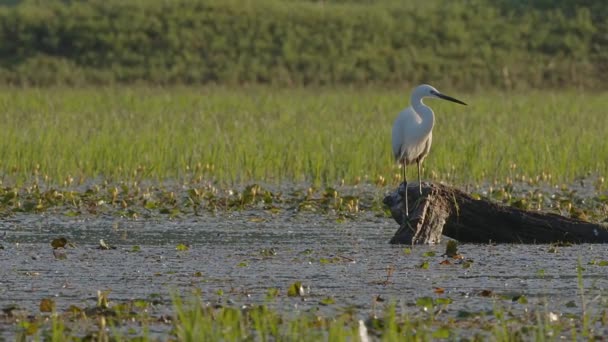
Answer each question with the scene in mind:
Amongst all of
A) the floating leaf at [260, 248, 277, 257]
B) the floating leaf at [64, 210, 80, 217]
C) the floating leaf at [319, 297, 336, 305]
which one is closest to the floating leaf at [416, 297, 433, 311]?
the floating leaf at [319, 297, 336, 305]

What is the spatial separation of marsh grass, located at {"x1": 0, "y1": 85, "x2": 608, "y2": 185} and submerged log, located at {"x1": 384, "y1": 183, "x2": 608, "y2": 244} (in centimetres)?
379

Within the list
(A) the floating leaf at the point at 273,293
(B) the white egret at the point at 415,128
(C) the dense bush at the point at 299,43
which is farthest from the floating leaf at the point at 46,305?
(C) the dense bush at the point at 299,43

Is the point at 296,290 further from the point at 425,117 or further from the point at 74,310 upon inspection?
the point at 425,117

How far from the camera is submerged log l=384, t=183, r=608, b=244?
A: 30.3 ft

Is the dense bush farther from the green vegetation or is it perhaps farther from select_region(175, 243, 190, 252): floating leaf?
the green vegetation

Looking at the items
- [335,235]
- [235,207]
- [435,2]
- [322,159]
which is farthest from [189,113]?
[435,2]

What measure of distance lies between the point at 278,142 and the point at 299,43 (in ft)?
56.4

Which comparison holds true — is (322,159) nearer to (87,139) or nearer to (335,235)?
(87,139)

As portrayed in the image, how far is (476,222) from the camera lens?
9398mm

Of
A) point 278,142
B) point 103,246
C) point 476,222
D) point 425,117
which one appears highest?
point 425,117

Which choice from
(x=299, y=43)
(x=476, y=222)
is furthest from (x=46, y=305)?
(x=299, y=43)

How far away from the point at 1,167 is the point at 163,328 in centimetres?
813

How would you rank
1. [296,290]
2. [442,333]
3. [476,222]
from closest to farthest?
[442,333], [296,290], [476,222]

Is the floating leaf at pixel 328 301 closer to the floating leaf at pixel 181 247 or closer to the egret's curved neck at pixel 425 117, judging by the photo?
the floating leaf at pixel 181 247
